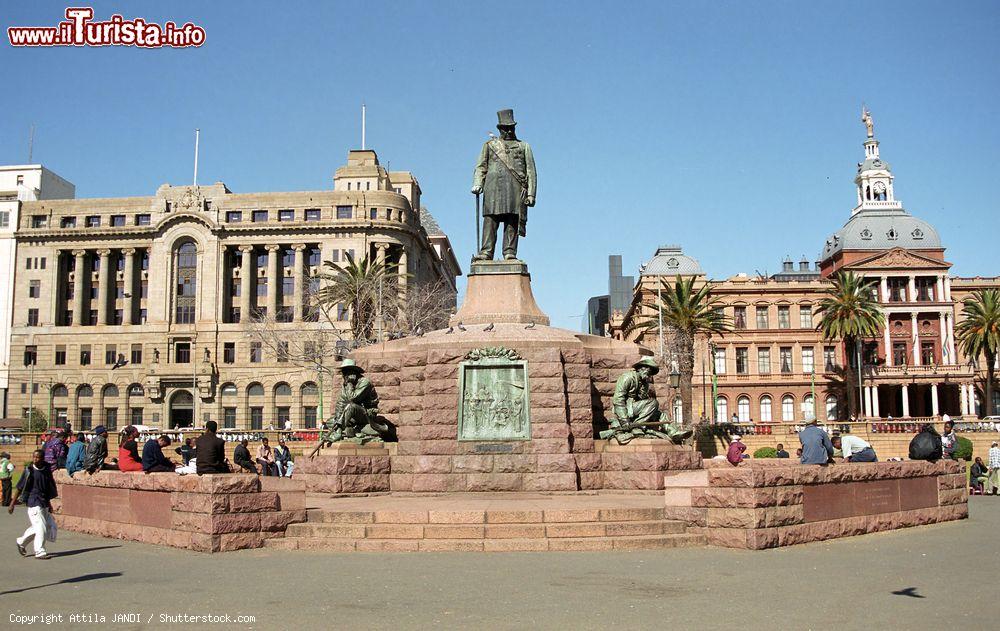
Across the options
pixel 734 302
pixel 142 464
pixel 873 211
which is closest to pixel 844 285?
pixel 734 302

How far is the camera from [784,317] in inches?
Answer: 3125

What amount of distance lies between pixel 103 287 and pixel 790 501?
276 ft

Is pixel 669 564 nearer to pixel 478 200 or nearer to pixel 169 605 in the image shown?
pixel 169 605

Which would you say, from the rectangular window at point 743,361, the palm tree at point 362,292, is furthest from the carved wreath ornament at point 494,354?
the rectangular window at point 743,361

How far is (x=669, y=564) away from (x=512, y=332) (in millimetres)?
6830

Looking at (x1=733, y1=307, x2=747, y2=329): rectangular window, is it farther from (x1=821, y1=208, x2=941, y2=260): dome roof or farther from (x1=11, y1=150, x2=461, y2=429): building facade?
(x1=11, y1=150, x2=461, y2=429): building facade

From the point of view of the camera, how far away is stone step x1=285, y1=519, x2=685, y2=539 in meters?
10.9

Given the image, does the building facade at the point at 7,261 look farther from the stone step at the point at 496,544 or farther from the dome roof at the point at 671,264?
the stone step at the point at 496,544

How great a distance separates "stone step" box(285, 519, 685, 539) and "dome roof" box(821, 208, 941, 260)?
78.4 m

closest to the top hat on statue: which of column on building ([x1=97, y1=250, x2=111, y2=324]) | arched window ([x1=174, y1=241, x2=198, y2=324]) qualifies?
arched window ([x1=174, y1=241, x2=198, y2=324])

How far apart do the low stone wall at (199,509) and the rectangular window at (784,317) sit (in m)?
73.0

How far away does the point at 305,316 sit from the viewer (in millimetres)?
78812

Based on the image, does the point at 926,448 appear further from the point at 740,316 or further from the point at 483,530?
the point at 740,316

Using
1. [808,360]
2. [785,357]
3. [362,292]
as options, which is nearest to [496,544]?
[362,292]
